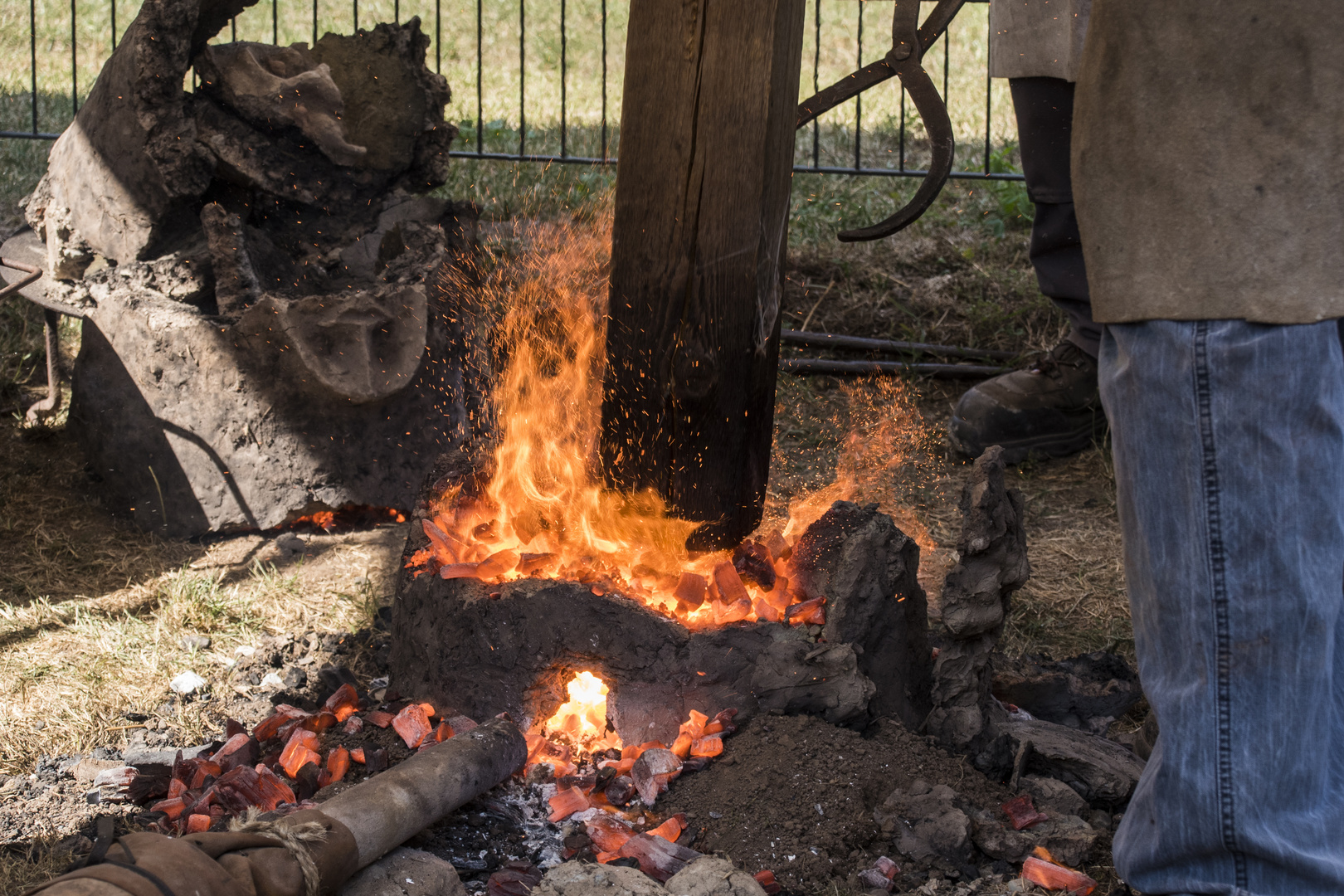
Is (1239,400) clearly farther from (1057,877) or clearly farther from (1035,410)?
(1035,410)

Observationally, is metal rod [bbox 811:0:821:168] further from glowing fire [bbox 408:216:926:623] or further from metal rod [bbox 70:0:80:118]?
metal rod [bbox 70:0:80:118]

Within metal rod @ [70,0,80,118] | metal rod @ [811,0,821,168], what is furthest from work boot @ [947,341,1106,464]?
metal rod @ [70,0,80,118]

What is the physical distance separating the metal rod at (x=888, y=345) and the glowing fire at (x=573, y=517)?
6.84 ft

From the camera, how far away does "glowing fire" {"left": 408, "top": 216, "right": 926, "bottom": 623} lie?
8.00ft

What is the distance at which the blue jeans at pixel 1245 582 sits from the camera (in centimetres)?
149

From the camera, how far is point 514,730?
2330 millimetres

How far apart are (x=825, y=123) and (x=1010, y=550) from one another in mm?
6138

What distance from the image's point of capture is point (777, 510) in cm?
368

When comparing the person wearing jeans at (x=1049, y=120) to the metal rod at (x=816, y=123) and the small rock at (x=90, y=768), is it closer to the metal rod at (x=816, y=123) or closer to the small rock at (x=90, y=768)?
the metal rod at (x=816, y=123)

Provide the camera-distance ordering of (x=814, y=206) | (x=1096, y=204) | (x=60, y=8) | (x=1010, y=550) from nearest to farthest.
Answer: (x=1096, y=204) → (x=1010, y=550) → (x=814, y=206) → (x=60, y=8)

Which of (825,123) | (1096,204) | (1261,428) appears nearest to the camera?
(1261,428)

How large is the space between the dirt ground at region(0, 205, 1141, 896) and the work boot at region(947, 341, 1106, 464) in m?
0.10

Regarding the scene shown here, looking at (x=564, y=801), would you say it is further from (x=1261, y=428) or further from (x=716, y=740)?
(x=1261, y=428)

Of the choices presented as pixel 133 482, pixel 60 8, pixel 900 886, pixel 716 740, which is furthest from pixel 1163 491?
pixel 60 8
